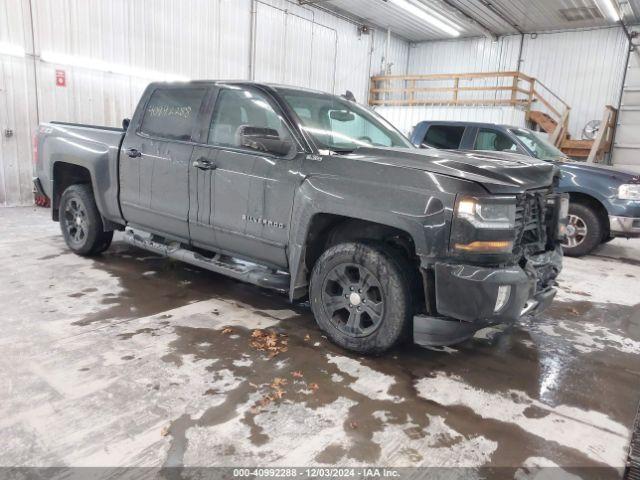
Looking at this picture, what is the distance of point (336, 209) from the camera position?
3.06 m

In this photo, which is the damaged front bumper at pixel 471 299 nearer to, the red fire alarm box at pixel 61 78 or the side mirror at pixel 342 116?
the side mirror at pixel 342 116

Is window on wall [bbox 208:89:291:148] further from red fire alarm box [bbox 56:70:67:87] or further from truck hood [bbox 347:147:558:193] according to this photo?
red fire alarm box [bbox 56:70:67:87]

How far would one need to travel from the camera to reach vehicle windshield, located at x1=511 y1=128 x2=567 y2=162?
701 centimetres

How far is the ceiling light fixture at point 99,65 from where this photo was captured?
8391 mm

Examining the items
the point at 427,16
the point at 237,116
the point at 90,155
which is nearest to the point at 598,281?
the point at 237,116

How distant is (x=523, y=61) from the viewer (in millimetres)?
16844

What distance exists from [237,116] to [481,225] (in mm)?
2106

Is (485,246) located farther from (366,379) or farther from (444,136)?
(444,136)

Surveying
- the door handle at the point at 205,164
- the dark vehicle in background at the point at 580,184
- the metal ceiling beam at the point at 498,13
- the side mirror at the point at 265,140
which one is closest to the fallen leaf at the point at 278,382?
the side mirror at the point at 265,140

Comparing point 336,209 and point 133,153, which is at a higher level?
point 133,153

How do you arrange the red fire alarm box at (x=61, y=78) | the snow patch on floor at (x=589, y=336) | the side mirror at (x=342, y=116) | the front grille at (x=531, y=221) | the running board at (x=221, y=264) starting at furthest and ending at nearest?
the red fire alarm box at (x=61, y=78) → the side mirror at (x=342, y=116) → the snow patch on floor at (x=589, y=336) → the running board at (x=221, y=264) → the front grille at (x=531, y=221)

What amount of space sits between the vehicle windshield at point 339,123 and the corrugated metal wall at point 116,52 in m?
6.71

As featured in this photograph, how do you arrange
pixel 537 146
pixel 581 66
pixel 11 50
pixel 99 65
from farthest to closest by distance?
pixel 581 66
pixel 99 65
pixel 11 50
pixel 537 146

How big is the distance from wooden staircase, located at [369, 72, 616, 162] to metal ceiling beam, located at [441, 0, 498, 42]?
152cm
